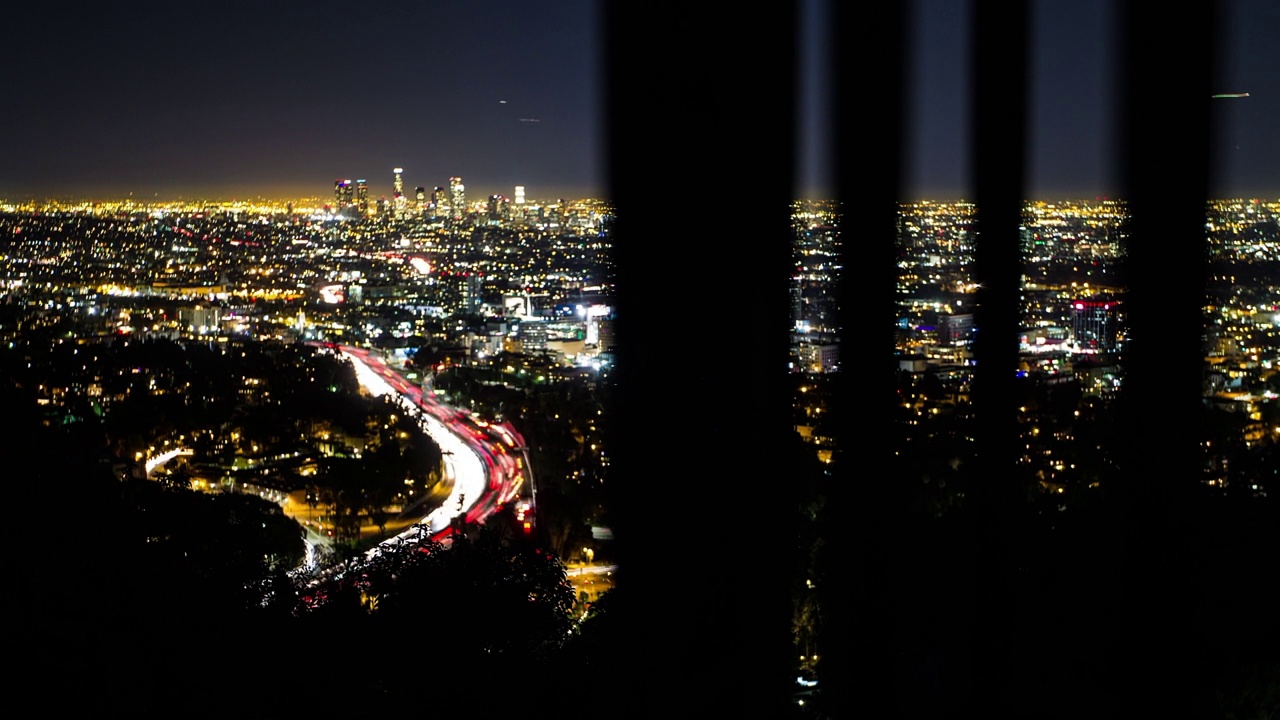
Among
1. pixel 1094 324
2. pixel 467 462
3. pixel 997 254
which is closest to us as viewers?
pixel 997 254

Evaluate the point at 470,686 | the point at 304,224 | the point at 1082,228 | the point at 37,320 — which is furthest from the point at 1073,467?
the point at 304,224

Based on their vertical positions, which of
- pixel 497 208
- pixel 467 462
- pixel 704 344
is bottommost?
pixel 467 462

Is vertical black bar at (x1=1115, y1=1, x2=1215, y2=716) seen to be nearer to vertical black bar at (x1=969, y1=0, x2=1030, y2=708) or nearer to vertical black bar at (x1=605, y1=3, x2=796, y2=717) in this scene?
vertical black bar at (x1=969, y1=0, x2=1030, y2=708)

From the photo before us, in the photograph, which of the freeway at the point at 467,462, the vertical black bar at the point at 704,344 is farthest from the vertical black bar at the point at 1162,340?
the freeway at the point at 467,462

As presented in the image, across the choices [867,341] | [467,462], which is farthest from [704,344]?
[467,462]

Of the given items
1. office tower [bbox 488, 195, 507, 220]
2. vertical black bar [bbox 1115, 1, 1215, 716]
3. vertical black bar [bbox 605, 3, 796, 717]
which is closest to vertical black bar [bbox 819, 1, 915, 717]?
vertical black bar [bbox 605, 3, 796, 717]

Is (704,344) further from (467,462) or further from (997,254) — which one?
(467,462)
